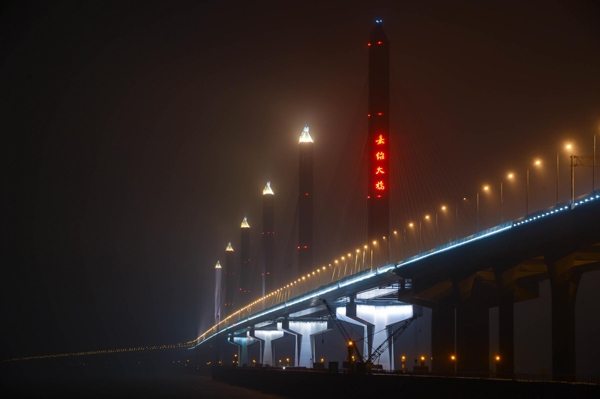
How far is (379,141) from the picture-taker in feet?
268

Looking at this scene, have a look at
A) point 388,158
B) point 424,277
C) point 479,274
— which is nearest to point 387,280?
point 424,277

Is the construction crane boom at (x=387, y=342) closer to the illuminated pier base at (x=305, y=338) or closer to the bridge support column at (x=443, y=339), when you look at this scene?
the bridge support column at (x=443, y=339)

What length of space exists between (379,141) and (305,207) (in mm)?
49748

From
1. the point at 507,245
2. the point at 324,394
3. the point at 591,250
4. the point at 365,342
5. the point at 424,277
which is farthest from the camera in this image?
the point at 365,342

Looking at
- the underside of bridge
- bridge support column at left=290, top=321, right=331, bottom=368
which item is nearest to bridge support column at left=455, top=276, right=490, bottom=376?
the underside of bridge

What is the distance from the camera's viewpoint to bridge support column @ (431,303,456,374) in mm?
60844

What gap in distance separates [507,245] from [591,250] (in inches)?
204

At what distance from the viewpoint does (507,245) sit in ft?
156

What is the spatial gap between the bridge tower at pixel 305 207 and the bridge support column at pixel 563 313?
81.9m

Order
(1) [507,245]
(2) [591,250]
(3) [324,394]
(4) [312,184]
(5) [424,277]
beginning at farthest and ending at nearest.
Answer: (4) [312,184] < (3) [324,394] < (5) [424,277] < (1) [507,245] < (2) [591,250]

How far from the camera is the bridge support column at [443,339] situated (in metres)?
60.8

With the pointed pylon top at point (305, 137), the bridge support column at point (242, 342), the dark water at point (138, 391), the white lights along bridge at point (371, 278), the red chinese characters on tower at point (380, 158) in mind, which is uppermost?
the pointed pylon top at point (305, 137)

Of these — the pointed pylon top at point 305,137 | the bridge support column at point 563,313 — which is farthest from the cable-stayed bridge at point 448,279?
the pointed pylon top at point 305,137

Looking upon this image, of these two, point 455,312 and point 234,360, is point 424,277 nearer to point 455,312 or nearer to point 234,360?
point 455,312
